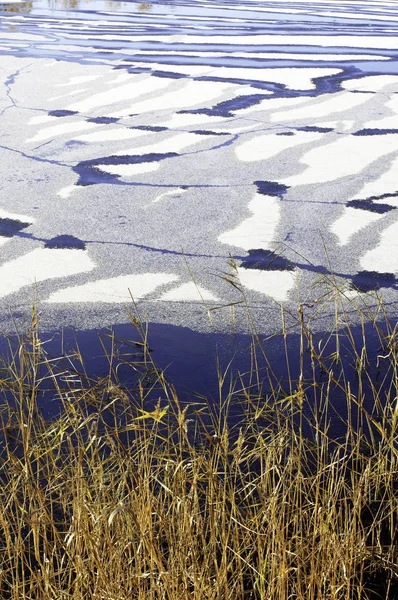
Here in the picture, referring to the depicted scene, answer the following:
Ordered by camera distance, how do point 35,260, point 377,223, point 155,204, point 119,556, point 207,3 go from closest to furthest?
1. point 119,556
2. point 35,260
3. point 377,223
4. point 155,204
5. point 207,3

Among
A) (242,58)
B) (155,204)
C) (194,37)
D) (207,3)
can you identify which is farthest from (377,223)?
(207,3)

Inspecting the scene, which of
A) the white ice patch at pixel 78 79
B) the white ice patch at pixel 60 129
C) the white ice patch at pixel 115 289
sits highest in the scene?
the white ice patch at pixel 78 79

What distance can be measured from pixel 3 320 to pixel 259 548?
1.80m

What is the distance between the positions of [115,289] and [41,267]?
0.44 meters

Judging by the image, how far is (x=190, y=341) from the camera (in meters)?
3.36

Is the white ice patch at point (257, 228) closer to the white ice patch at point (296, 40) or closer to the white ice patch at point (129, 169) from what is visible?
the white ice patch at point (129, 169)

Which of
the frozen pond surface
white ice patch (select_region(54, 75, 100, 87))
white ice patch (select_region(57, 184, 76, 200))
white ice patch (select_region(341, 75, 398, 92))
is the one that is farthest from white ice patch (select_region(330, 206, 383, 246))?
white ice patch (select_region(54, 75, 100, 87))

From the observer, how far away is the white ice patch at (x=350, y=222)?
4340 millimetres

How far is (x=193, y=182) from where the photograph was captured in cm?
525

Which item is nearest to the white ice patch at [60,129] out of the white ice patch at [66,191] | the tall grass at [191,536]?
the white ice patch at [66,191]

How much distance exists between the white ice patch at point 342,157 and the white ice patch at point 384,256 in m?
1.07

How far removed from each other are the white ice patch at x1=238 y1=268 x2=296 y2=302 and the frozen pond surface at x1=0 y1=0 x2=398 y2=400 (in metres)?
0.01

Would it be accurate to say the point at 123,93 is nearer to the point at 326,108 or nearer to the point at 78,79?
the point at 78,79

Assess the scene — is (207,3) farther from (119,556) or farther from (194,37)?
(119,556)
